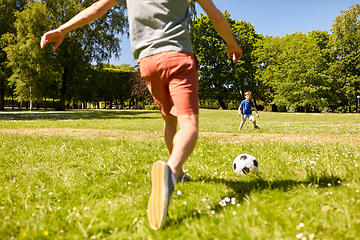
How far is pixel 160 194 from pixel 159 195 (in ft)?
0.04

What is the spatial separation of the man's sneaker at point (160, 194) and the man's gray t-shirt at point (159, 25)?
1.06m

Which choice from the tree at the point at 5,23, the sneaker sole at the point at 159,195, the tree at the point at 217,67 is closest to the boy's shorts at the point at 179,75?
the sneaker sole at the point at 159,195

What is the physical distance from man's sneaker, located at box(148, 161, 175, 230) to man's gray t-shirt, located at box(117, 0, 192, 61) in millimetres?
1064

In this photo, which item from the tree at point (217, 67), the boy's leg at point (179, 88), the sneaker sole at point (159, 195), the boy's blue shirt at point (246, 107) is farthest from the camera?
the tree at point (217, 67)

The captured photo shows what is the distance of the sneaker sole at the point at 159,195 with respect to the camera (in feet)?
6.23

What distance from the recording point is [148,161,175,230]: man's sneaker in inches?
74.9

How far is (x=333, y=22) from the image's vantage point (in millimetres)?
19891

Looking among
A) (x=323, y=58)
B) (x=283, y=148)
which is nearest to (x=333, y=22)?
(x=283, y=148)

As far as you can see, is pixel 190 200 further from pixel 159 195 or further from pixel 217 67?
pixel 217 67

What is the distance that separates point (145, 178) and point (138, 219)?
1.14 m

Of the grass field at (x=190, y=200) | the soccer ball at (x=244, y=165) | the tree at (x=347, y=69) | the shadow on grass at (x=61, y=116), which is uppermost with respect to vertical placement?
the tree at (x=347, y=69)

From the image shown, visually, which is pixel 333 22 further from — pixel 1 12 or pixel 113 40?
pixel 1 12

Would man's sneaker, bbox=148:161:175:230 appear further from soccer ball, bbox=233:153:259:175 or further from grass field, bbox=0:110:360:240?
soccer ball, bbox=233:153:259:175

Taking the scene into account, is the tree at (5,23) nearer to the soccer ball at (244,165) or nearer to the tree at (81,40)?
the tree at (81,40)
